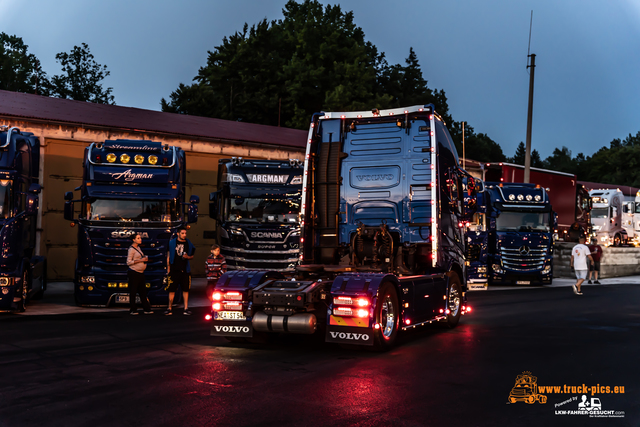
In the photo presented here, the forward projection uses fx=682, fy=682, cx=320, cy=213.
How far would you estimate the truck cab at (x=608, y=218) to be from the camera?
4006 centimetres

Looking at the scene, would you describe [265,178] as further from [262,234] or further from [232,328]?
[232,328]

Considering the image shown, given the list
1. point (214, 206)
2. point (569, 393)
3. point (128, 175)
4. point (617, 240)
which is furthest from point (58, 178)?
point (617, 240)

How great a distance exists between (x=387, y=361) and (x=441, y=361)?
2.48 feet

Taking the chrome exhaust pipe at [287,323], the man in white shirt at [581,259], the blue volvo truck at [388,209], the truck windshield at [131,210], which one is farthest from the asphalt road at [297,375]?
the man in white shirt at [581,259]

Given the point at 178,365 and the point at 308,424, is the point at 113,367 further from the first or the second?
the point at 308,424

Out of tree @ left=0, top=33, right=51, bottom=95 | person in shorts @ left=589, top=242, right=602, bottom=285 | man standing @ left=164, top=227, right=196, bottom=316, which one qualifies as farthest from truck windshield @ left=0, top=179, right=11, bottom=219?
tree @ left=0, top=33, right=51, bottom=95

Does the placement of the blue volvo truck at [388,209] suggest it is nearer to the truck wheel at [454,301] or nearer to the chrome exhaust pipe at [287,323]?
the truck wheel at [454,301]

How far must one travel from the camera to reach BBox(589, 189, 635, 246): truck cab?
131ft

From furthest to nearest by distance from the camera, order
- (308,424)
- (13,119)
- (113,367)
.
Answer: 1. (13,119)
2. (113,367)
3. (308,424)

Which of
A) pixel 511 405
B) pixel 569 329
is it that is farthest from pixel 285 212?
pixel 511 405

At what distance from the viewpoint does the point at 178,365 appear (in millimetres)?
8891

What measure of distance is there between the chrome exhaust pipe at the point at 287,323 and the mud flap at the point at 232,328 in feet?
0.63

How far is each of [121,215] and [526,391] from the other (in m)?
10.9

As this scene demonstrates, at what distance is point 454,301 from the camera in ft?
44.1
